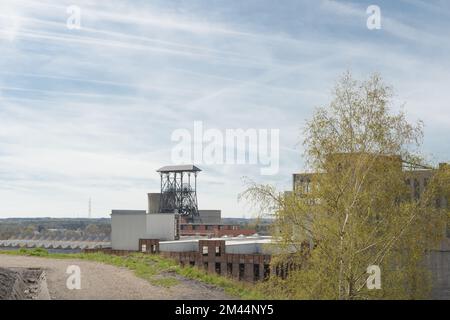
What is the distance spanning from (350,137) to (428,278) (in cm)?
588

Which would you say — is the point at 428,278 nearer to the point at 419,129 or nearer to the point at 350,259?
the point at 350,259

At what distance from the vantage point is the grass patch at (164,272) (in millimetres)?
18172

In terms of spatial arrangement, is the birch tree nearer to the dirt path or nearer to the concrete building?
the dirt path

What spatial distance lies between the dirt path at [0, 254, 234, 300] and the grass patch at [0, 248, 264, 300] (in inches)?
17.5

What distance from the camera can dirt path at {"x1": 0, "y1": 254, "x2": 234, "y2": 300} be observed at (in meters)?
16.3

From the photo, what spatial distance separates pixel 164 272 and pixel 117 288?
4274 mm

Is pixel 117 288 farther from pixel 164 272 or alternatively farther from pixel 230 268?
pixel 230 268

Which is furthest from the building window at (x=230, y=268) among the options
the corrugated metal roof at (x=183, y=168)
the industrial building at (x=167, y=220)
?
A: the corrugated metal roof at (x=183, y=168)

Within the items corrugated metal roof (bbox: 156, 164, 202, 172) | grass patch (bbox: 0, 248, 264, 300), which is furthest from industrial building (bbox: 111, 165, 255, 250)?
grass patch (bbox: 0, 248, 264, 300)

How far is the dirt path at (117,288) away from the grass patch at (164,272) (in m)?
0.44
